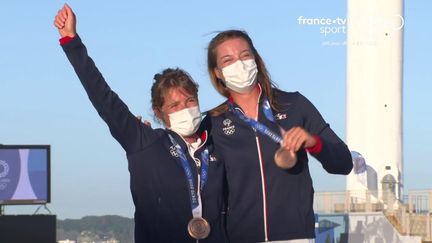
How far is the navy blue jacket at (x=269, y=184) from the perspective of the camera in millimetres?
5277

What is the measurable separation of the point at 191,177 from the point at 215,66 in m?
0.67

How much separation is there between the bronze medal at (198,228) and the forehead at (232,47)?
0.89m

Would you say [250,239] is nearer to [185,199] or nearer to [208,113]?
[185,199]

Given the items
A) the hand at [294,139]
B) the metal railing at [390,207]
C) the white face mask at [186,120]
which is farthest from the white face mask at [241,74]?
the metal railing at [390,207]

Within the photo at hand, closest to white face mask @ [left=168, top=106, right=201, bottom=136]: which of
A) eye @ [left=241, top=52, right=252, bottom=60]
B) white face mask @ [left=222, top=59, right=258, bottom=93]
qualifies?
white face mask @ [left=222, top=59, right=258, bottom=93]

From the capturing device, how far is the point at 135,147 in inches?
209

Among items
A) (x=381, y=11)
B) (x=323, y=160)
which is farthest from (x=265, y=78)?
(x=381, y=11)

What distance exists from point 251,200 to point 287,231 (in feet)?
0.77

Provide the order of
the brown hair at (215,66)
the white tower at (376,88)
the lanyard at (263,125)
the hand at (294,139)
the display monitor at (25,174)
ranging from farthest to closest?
1. the white tower at (376,88)
2. the display monitor at (25,174)
3. the brown hair at (215,66)
4. the lanyard at (263,125)
5. the hand at (294,139)

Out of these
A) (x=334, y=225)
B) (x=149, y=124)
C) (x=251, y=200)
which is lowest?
(x=334, y=225)

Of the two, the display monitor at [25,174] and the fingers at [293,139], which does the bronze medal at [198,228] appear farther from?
the display monitor at [25,174]

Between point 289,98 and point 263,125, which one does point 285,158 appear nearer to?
point 263,125

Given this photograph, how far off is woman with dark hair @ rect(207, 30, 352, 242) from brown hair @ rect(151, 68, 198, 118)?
189mm

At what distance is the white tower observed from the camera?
1617 inches
